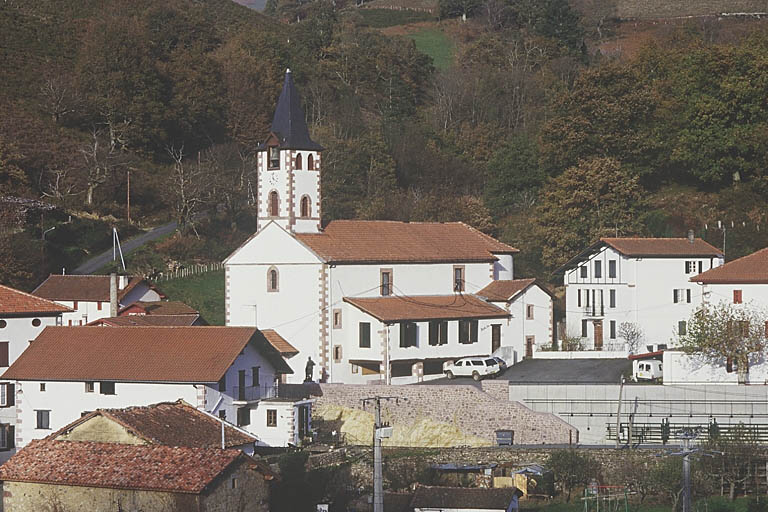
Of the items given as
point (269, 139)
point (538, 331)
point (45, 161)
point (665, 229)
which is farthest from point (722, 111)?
point (45, 161)

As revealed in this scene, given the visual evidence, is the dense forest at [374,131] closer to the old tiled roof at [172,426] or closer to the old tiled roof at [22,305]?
the old tiled roof at [22,305]

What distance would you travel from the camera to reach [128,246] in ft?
254

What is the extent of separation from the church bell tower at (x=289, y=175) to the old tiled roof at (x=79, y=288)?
25.8 ft

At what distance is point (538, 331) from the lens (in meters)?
66.9

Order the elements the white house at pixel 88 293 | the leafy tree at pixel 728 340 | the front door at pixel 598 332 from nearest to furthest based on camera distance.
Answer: the leafy tree at pixel 728 340 < the white house at pixel 88 293 < the front door at pixel 598 332

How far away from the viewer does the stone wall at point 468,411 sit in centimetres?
5403

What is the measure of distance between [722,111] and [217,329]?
35023 millimetres

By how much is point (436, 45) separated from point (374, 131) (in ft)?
129

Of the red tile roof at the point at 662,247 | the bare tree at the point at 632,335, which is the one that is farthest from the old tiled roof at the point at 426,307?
the red tile roof at the point at 662,247

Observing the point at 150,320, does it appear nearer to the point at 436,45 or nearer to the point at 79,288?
the point at 79,288

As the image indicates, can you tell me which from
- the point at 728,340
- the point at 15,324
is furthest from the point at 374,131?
the point at 728,340

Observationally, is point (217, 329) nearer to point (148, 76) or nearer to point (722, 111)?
point (722, 111)

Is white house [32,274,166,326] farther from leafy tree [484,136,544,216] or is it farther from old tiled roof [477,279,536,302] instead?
leafy tree [484,136,544,216]

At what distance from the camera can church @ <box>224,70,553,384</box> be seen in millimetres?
62156
